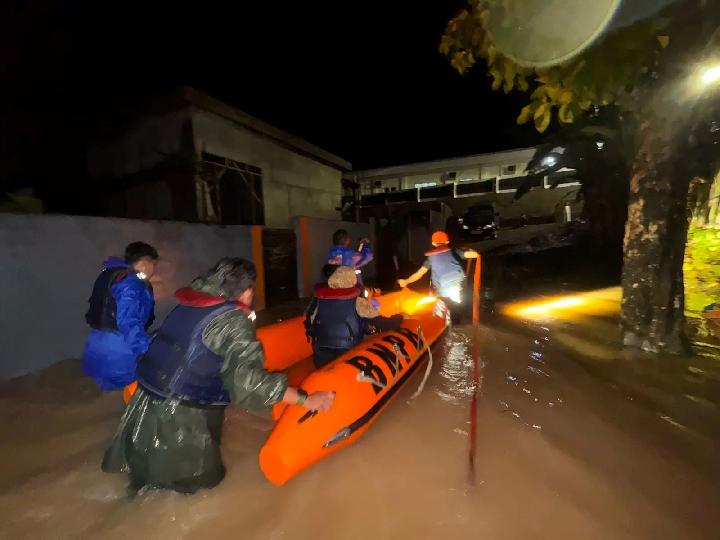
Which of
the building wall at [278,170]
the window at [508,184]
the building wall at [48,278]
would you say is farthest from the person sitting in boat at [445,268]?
the window at [508,184]

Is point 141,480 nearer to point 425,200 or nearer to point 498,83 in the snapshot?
point 498,83

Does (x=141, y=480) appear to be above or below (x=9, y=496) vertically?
above

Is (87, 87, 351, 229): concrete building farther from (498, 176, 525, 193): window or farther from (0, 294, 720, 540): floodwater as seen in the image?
(498, 176, 525, 193): window

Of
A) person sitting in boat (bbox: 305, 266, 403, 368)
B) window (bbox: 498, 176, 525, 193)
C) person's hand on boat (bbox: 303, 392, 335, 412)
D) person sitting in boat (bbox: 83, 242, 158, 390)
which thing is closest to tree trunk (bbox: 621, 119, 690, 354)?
person sitting in boat (bbox: 305, 266, 403, 368)

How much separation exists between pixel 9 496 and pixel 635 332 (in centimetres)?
655

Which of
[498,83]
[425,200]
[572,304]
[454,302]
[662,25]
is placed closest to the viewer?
[662,25]

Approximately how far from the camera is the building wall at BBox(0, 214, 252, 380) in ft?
13.0

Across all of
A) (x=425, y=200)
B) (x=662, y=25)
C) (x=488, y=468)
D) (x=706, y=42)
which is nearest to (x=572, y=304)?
(x=706, y=42)

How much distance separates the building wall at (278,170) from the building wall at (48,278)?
4765mm

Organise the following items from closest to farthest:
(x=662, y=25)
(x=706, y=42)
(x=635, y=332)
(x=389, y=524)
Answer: (x=389, y=524) < (x=662, y=25) < (x=706, y=42) < (x=635, y=332)

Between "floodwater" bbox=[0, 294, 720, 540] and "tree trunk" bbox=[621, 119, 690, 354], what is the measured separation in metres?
0.95

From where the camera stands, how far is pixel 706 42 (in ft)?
13.1

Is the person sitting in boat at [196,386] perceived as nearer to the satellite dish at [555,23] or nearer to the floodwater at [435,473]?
the floodwater at [435,473]

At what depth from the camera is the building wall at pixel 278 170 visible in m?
9.30
